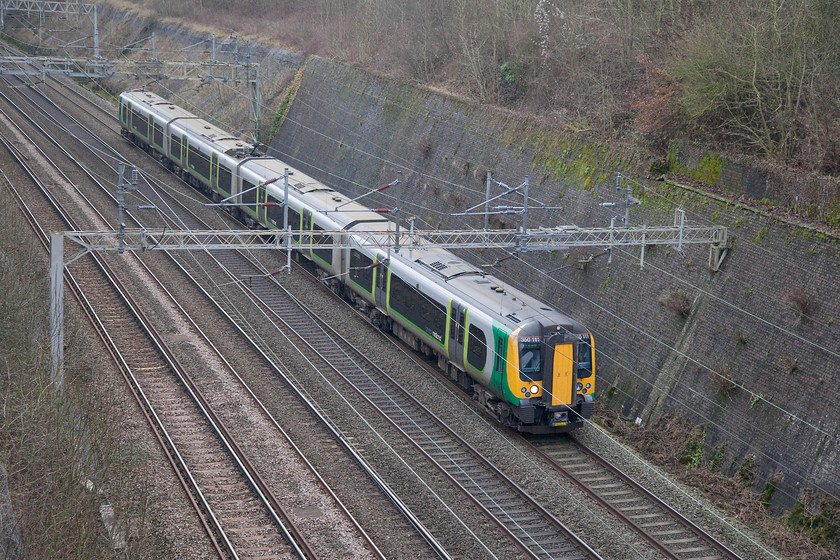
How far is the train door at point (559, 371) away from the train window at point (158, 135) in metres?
25.0

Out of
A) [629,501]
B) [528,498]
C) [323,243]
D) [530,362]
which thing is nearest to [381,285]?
[323,243]

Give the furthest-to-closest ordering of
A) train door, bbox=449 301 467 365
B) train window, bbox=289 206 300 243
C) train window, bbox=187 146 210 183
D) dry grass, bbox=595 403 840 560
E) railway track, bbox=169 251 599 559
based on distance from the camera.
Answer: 1. train window, bbox=187 146 210 183
2. train window, bbox=289 206 300 243
3. train door, bbox=449 301 467 365
4. dry grass, bbox=595 403 840 560
5. railway track, bbox=169 251 599 559

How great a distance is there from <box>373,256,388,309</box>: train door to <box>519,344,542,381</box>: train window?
5.92 metres

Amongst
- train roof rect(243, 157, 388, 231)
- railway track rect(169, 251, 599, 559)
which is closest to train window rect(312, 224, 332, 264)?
train roof rect(243, 157, 388, 231)

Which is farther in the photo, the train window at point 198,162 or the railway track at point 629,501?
Answer: the train window at point 198,162

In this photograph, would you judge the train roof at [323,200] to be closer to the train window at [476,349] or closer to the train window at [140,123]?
the train window at [476,349]

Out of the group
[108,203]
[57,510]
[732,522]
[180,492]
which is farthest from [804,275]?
[108,203]

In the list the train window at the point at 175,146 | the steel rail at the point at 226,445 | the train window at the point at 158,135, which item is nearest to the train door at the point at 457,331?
the steel rail at the point at 226,445

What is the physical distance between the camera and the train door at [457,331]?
67.6ft

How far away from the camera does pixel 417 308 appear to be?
888 inches

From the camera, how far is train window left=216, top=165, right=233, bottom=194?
32812 mm

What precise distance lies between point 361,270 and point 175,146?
15710 mm

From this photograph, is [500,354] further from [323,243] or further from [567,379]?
[323,243]

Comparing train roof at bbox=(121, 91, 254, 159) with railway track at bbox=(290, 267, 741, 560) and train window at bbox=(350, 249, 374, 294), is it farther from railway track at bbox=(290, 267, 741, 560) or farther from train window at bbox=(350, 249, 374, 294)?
railway track at bbox=(290, 267, 741, 560)
